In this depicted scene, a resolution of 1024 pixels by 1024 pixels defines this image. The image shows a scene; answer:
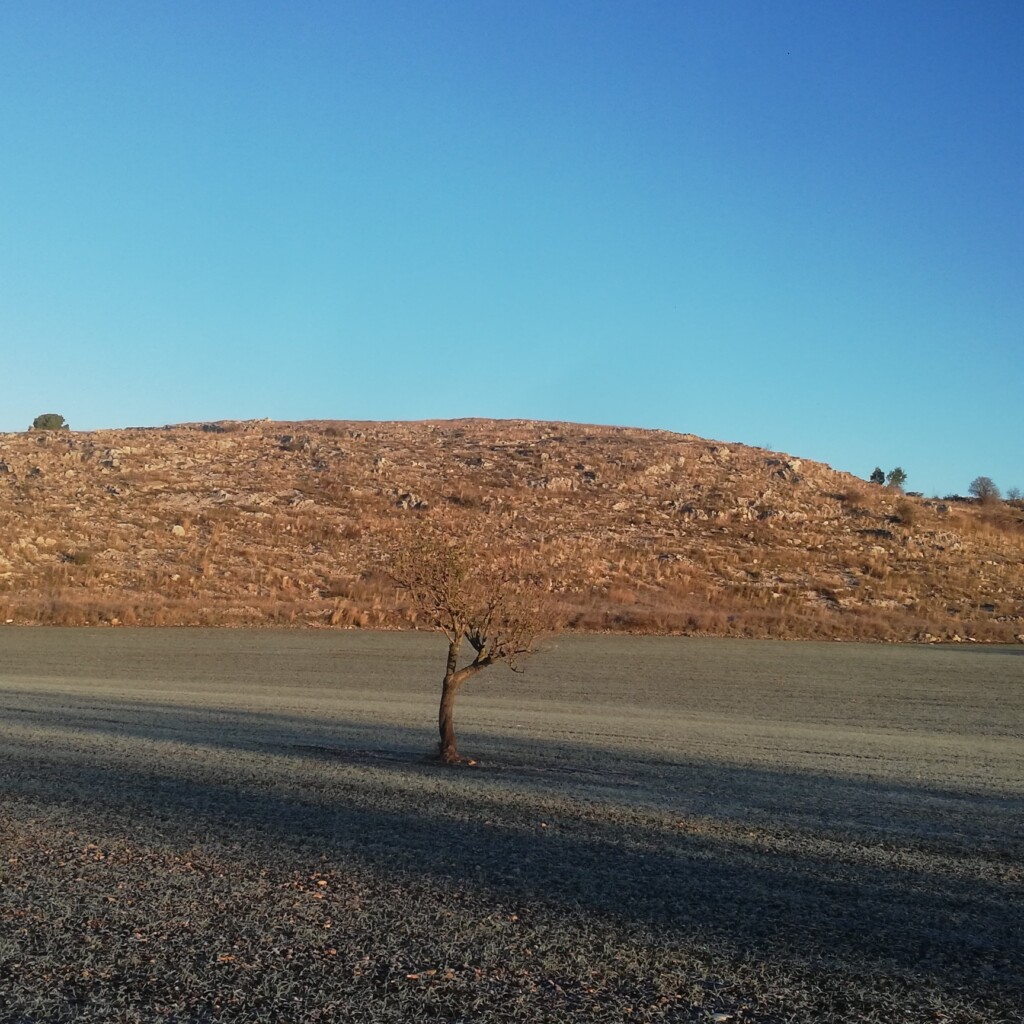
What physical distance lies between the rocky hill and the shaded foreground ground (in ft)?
91.8

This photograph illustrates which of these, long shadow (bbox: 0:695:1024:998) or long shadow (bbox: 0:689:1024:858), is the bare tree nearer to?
long shadow (bbox: 0:689:1024:858)

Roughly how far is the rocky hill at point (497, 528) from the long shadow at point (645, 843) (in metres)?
31.5

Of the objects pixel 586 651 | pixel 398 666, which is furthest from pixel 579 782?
pixel 586 651

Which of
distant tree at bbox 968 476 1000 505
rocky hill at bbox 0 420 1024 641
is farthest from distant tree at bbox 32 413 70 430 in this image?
distant tree at bbox 968 476 1000 505

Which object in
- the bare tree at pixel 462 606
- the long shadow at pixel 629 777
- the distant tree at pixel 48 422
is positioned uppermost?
the distant tree at pixel 48 422

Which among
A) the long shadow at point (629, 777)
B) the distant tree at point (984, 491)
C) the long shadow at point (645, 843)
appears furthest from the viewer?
the distant tree at point (984, 491)

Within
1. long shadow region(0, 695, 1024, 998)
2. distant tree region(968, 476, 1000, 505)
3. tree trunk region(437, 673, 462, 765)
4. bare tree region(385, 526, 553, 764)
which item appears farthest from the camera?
distant tree region(968, 476, 1000, 505)

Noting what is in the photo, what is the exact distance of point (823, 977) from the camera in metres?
5.75

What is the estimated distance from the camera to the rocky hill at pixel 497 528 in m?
47.2

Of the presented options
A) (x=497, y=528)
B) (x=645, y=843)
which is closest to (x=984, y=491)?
(x=497, y=528)

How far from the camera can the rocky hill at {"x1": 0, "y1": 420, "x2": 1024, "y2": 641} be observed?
1859 inches

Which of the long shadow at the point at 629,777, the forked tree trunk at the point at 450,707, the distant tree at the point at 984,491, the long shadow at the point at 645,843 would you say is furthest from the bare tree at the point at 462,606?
the distant tree at the point at 984,491

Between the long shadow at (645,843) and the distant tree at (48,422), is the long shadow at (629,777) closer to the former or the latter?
the long shadow at (645,843)

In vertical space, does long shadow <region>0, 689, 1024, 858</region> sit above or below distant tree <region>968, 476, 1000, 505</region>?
below
